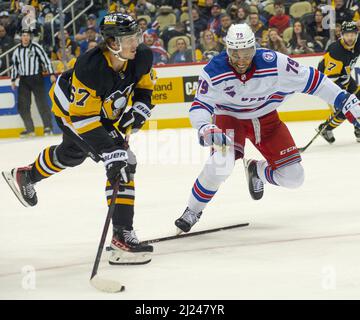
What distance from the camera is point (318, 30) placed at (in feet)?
33.8

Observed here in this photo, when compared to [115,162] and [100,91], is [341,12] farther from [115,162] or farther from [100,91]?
[115,162]

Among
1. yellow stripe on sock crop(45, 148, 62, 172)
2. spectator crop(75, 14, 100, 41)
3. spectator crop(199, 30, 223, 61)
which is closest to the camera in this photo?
yellow stripe on sock crop(45, 148, 62, 172)

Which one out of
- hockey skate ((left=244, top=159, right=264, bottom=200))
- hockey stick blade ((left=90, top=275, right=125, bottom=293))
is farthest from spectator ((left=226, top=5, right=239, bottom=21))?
hockey stick blade ((left=90, top=275, right=125, bottom=293))

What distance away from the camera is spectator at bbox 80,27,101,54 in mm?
11547

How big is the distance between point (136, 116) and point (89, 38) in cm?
730

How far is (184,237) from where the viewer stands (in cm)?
485

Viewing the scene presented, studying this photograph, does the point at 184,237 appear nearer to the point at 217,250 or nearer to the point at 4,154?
the point at 217,250

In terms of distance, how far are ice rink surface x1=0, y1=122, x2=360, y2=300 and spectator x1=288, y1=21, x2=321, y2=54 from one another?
109 inches

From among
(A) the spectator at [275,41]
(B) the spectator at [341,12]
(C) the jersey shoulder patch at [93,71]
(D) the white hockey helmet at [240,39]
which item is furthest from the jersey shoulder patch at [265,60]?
(B) the spectator at [341,12]

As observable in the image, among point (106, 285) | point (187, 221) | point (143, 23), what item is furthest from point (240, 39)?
point (143, 23)

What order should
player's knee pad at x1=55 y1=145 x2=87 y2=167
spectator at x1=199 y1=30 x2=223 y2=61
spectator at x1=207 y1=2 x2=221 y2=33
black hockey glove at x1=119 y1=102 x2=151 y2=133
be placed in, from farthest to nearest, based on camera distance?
spectator at x1=207 y1=2 x2=221 y2=33 → spectator at x1=199 y1=30 x2=223 y2=61 → player's knee pad at x1=55 y1=145 x2=87 y2=167 → black hockey glove at x1=119 y1=102 x2=151 y2=133

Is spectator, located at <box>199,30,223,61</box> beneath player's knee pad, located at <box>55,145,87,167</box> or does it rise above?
beneath

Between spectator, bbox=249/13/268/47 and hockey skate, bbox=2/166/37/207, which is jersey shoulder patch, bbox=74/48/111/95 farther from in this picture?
spectator, bbox=249/13/268/47

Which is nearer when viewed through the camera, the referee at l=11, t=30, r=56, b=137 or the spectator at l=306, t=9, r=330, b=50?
the spectator at l=306, t=9, r=330, b=50
